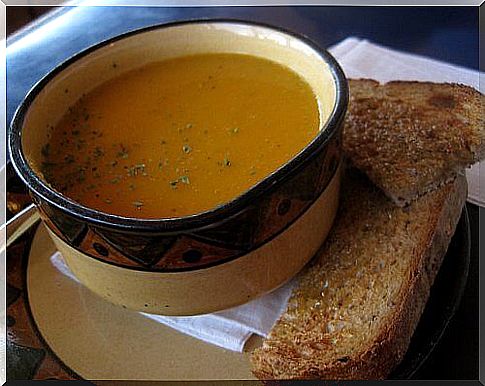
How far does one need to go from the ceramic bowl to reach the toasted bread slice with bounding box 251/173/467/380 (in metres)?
0.04

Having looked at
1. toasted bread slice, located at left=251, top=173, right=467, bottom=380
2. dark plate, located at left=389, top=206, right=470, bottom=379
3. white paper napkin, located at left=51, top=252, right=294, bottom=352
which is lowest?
dark plate, located at left=389, top=206, right=470, bottom=379

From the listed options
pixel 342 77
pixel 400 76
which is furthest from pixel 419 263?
pixel 400 76

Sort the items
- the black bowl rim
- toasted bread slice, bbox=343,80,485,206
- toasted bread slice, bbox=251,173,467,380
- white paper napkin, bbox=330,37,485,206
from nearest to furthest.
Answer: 1. the black bowl rim
2. toasted bread slice, bbox=251,173,467,380
3. toasted bread slice, bbox=343,80,485,206
4. white paper napkin, bbox=330,37,485,206

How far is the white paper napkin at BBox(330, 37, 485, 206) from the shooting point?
1.10 meters

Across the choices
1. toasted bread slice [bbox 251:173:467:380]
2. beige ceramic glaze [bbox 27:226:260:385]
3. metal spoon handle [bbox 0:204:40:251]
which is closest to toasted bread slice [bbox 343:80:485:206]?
toasted bread slice [bbox 251:173:467:380]

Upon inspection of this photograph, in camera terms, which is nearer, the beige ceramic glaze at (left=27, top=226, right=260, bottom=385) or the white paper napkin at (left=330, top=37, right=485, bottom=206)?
the beige ceramic glaze at (left=27, top=226, right=260, bottom=385)

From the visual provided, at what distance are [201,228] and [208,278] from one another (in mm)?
89

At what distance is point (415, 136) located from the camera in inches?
34.9

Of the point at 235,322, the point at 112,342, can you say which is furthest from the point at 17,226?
the point at 235,322

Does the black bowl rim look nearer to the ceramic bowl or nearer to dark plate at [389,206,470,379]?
the ceramic bowl

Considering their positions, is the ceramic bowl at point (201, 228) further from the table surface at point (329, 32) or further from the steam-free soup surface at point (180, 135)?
the table surface at point (329, 32)

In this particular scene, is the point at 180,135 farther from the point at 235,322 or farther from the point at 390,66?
the point at 390,66

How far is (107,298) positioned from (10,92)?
1.47 feet

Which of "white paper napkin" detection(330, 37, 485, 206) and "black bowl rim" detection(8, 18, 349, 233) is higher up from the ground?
"black bowl rim" detection(8, 18, 349, 233)
